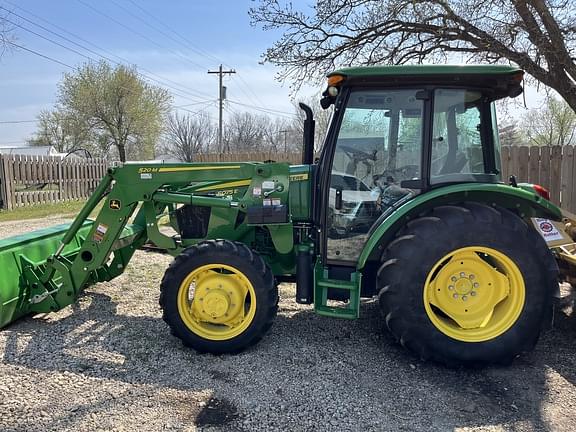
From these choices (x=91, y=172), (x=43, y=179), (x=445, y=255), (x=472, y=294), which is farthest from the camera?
(x=91, y=172)

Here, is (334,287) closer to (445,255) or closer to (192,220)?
(445,255)

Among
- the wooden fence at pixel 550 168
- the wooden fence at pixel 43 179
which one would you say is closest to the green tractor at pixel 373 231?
the wooden fence at pixel 550 168

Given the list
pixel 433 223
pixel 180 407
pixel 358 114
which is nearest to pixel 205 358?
pixel 180 407

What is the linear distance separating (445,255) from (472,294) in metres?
0.44

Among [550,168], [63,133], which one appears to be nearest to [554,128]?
[550,168]

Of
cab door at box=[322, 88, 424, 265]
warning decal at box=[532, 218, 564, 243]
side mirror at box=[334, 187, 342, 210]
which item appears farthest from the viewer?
warning decal at box=[532, 218, 564, 243]

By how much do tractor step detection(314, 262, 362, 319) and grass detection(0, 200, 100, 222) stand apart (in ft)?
36.0

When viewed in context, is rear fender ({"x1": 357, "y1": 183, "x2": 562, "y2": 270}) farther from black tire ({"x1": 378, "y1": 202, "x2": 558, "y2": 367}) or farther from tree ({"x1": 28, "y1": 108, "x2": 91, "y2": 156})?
tree ({"x1": 28, "y1": 108, "x2": 91, "y2": 156})

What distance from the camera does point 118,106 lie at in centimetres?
3161

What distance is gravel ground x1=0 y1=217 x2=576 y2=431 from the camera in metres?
2.78

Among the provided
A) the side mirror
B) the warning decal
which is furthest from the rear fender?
the warning decal

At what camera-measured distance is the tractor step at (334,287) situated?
11.7 ft

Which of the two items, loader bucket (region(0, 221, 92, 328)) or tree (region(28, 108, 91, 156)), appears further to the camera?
tree (region(28, 108, 91, 156))

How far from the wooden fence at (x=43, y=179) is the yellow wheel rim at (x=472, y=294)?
14.1 metres
